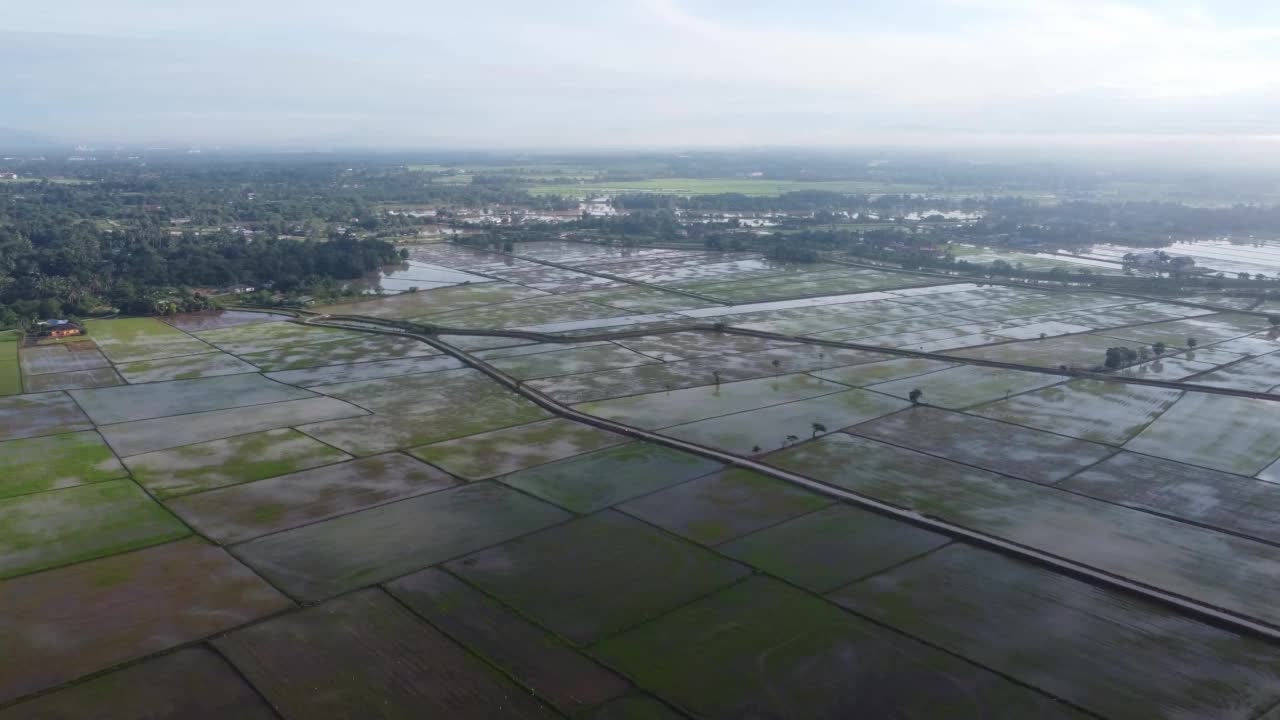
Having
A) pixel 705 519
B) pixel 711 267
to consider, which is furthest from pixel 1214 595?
pixel 711 267

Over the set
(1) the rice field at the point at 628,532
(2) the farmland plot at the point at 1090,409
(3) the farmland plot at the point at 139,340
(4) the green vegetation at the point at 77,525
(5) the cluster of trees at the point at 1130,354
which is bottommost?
(3) the farmland plot at the point at 139,340

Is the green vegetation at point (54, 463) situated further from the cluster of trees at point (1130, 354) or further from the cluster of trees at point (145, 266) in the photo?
the cluster of trees at point (1130, 354)

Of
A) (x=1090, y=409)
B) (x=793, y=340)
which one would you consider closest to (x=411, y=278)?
(x=793, y=340)

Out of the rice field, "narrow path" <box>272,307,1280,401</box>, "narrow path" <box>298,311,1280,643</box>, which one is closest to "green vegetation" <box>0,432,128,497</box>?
the rice field

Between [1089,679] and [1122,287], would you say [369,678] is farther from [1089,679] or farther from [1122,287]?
[1122,287]

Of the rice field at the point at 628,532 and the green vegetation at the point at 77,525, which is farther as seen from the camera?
the green vegetation at the point at 77,525

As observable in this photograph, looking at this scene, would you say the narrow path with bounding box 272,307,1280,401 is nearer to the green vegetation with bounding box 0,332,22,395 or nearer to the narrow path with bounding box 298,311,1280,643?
the narrow path with bounding box 298,311,1280,643

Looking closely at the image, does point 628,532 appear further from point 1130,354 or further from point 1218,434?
point 1130,354

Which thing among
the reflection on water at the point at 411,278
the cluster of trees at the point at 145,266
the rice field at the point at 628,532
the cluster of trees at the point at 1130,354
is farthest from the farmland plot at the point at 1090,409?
the cluster of trees at the point at 145,266
